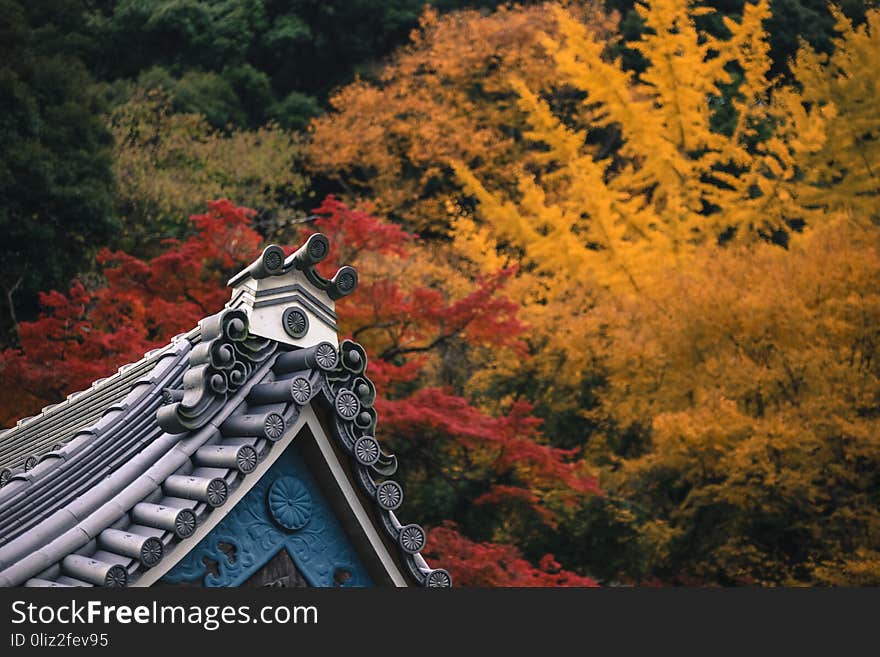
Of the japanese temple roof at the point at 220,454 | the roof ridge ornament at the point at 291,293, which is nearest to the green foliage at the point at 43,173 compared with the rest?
the japanese temple roof at the point at 220,454

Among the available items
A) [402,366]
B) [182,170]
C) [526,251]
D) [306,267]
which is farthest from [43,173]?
[306,267]

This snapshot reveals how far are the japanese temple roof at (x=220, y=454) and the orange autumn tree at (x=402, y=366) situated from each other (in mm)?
5485

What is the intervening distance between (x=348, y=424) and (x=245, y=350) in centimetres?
46

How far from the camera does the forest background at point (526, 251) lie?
1090 cm

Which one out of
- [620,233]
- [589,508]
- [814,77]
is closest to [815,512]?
[589,508]

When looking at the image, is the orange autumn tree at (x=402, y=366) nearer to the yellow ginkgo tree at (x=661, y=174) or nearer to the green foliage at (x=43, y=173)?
the green foliage at (x=43, y=173)

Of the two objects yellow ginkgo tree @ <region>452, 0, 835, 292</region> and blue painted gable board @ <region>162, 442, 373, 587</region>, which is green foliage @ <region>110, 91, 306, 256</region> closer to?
Result: yellow ginkgo tree @ <region>452, 0, 835, 292</region>

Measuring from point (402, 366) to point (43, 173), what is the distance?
682cm

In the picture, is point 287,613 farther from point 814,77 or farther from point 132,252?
point 814,77

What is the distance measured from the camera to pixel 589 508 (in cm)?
1203

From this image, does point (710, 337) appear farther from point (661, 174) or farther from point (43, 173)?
point (43, 173)

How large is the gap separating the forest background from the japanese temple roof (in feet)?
18.4

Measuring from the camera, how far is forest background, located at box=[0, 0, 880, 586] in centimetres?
1090

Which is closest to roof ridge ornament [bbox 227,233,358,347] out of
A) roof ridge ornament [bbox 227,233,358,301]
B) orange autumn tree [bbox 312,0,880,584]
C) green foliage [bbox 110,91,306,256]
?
roof ridge ornament [bbox 227,233,358,301]
